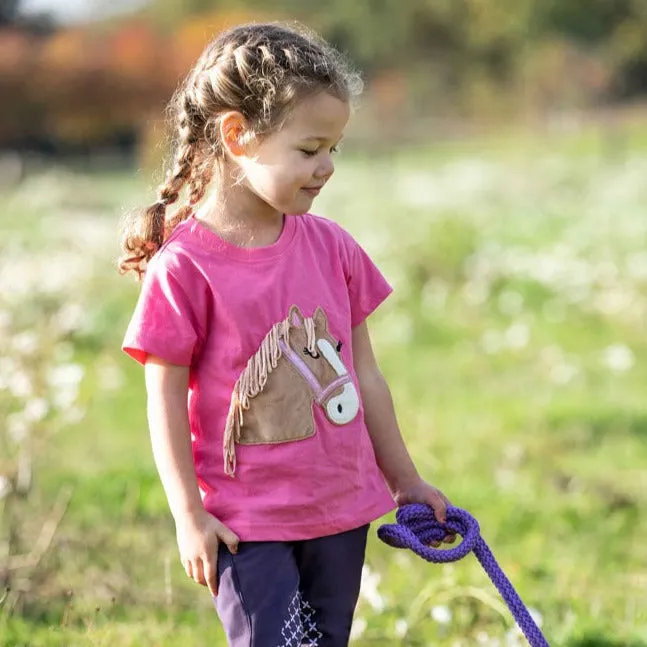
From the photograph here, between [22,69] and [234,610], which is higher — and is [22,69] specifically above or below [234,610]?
below

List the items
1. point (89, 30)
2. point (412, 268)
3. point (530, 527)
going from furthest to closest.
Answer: point (89, 30), point (412, 268), point (530, 527)

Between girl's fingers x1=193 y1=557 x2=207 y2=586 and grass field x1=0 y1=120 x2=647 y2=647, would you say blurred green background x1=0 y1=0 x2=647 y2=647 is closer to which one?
grass field x1=0 y1=120 x2=647 y2=647

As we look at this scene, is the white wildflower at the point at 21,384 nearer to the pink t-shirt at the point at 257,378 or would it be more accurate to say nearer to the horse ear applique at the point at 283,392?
the pink t-shirt at the point at 257,378

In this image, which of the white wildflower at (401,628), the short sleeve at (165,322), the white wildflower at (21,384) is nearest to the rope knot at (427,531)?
the short sleeve at (165,322)

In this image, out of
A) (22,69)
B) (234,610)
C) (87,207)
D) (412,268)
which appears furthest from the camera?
(22,69)

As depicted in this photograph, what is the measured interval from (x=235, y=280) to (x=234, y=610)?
1.91ft

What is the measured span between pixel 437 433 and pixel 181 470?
3.70 metres

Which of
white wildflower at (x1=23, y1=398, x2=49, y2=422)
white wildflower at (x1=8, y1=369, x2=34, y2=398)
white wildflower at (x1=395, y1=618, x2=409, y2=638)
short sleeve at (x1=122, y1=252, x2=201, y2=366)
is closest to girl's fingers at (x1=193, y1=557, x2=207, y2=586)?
short sleeve at (x1=122, y1=252, x2=201, y2=366)

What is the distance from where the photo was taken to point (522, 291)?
927 cm

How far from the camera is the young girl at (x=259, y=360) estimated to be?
2.31m

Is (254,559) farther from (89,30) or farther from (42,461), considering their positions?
(89,30)

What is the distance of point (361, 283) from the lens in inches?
102

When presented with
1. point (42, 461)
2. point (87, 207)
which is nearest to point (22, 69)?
point (87, 207)

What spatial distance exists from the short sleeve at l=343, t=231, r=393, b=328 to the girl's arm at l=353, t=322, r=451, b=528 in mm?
44
